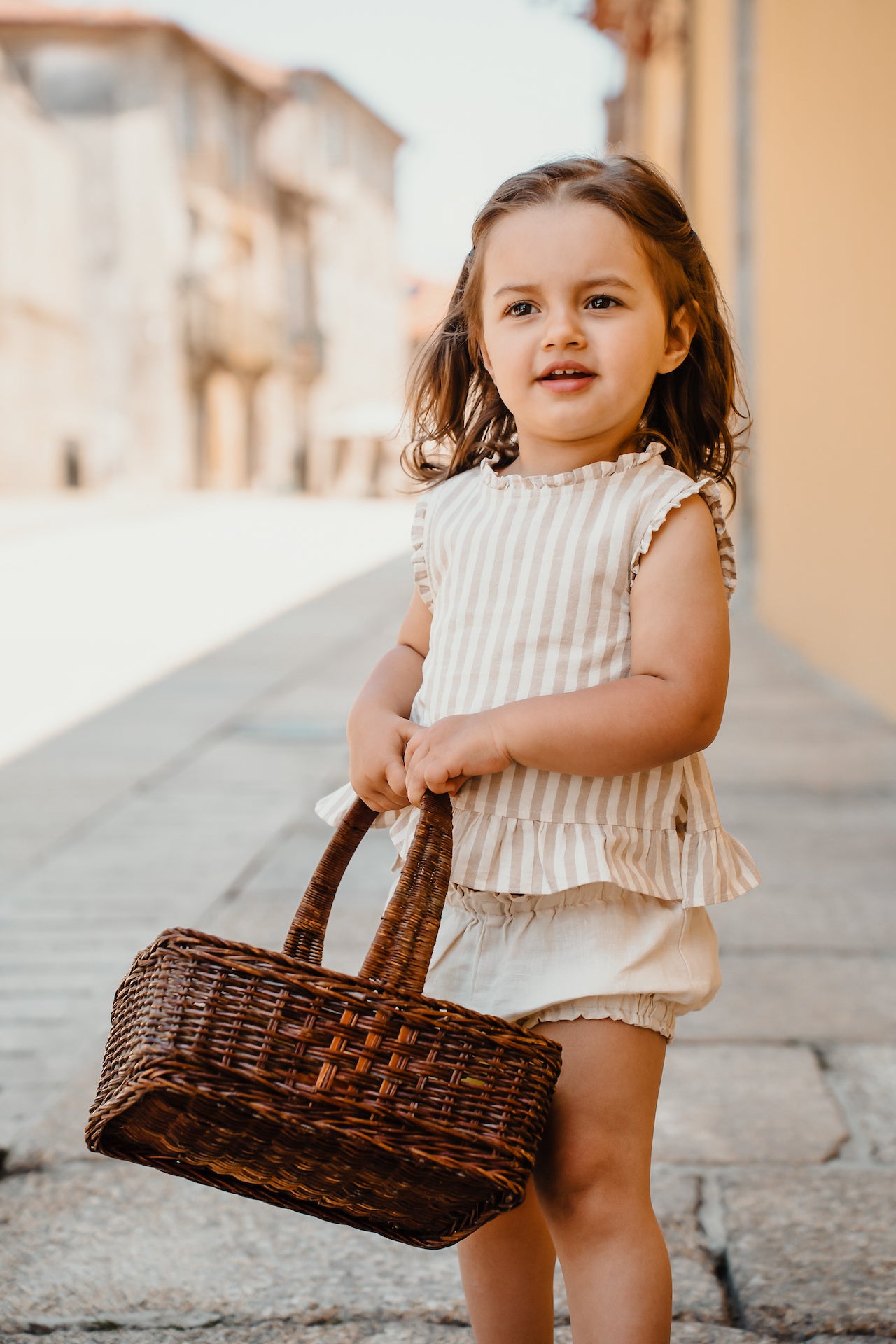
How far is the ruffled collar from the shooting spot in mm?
1433

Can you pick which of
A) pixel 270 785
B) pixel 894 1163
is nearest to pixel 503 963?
pixel 894 1163

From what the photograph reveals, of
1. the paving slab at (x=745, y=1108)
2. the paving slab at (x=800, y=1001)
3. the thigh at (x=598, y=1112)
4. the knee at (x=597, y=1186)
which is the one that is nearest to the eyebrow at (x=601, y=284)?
the thigh at (x=598, y=1112)

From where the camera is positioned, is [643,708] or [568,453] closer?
[643,708]

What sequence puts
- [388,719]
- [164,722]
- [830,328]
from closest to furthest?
[388,719] < [164,722] < [830,328]

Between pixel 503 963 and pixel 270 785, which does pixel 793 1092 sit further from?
pixel 270 785

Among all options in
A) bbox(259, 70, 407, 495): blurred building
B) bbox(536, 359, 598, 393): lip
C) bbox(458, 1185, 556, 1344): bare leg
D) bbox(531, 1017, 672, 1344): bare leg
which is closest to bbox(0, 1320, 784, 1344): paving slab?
bbox(458, 1185, 556, 1344): bare leg

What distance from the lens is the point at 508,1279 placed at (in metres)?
1.50

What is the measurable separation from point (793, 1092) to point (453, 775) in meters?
1.31

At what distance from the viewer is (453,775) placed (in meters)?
1.33

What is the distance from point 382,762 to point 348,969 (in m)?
1.61

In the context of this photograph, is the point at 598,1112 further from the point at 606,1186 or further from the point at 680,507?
the point at 680,507

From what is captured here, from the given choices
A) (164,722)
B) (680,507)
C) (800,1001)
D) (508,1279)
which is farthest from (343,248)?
(508,1279)

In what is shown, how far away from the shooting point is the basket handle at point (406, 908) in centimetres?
125

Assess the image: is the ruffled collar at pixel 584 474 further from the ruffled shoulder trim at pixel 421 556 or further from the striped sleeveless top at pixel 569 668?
the ruffled shoulder trim at pixel 421 556
